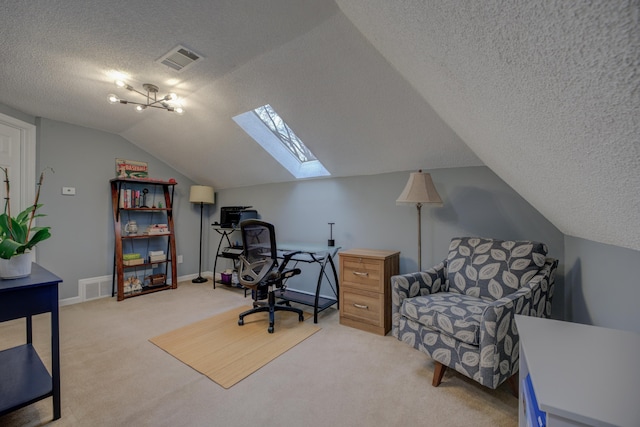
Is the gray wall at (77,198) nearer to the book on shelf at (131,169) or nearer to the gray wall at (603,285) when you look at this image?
the book on shelf at (131,169)

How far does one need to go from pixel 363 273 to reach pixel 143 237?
343 centimetres

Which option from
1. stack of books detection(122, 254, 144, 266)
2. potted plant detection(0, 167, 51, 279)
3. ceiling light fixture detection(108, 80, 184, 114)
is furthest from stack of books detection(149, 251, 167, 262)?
potted plant detection(0, 167, 51, 279)

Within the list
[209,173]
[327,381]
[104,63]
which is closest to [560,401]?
[327,381]

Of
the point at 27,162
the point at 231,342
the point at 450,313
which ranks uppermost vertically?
the point at 27,162

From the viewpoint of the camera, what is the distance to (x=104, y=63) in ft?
7.06

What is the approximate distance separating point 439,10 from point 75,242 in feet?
15.1

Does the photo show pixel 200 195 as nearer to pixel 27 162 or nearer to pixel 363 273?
pixel 27 162

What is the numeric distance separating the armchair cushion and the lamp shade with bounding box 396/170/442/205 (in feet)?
2.70

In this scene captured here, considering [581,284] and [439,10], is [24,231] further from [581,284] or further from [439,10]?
[581,284]

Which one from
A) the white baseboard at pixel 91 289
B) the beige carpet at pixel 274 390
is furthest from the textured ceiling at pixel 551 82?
the white baseboard at pixel 91 289

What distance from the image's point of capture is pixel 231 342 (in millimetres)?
2328

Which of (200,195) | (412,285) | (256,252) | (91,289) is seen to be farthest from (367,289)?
(91,289)

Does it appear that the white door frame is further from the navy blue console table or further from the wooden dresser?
the wooden dresser

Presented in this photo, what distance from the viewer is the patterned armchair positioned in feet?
4.73
